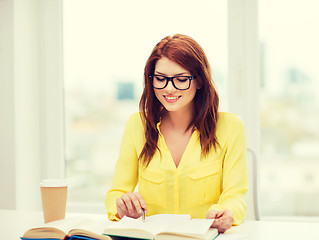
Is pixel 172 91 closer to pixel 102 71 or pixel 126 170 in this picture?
pixel 126 170

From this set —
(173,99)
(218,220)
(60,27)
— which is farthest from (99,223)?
(60,27)

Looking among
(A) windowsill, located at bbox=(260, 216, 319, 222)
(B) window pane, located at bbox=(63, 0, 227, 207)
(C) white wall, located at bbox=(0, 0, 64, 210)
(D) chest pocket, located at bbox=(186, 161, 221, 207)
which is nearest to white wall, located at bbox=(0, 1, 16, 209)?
(C) white wall, located at bbox=(0, 0, 64, 210)

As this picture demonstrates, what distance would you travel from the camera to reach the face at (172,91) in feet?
4.66

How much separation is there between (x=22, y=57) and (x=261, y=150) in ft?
5.50

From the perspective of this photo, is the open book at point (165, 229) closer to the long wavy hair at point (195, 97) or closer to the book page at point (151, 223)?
the book page at point (151, 223)

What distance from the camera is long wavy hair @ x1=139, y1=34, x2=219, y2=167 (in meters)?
1.44

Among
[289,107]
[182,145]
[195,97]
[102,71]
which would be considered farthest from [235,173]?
[102,71]

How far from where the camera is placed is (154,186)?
1.51 metres

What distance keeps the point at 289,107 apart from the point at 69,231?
186 centimetres

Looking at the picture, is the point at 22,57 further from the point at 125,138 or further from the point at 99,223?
the point at 99,223

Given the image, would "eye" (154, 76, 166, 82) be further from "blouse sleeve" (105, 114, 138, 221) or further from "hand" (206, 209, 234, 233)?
"hand" (206, 209, 234, 233)

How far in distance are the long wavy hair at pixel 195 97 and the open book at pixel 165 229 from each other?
0.43 meters

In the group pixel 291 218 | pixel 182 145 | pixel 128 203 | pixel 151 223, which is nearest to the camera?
pixel 151 223

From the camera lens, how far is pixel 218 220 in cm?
113
